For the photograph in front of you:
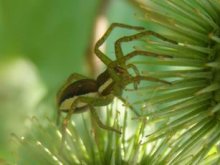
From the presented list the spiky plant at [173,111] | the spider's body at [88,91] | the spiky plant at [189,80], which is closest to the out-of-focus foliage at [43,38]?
the spider's body at [88,91]

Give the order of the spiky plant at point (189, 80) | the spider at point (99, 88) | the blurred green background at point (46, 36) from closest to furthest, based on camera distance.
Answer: the spiky plant at point (189, 80) → the spider at point (99, 88) → the blurred green background at point (46, 36)

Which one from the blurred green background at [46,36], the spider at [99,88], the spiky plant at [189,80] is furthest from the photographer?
the blurred green background at [46,36]

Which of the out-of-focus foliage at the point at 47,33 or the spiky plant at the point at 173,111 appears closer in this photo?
the spiky plant at the point at 173,111

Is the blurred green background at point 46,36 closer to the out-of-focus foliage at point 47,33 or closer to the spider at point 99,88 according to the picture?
the out-of-focus foliage at point 47,33

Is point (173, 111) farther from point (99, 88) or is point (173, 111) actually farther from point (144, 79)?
point (99, 88)

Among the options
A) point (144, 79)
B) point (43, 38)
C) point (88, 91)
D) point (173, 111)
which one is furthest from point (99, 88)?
point (43, 38)

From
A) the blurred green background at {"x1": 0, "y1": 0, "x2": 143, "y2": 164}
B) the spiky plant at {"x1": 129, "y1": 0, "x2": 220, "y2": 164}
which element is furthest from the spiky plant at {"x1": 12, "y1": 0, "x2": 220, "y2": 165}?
the blurred green background at {"x1": 0, "y1": 0, "x2": 143, "y2": 164}

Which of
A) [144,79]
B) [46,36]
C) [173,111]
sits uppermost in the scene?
[46,36]

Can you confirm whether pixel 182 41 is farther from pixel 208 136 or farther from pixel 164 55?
pixel 208 136

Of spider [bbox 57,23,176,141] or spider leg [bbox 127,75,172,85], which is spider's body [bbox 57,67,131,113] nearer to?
spider [bbox 57,23,176,141]
